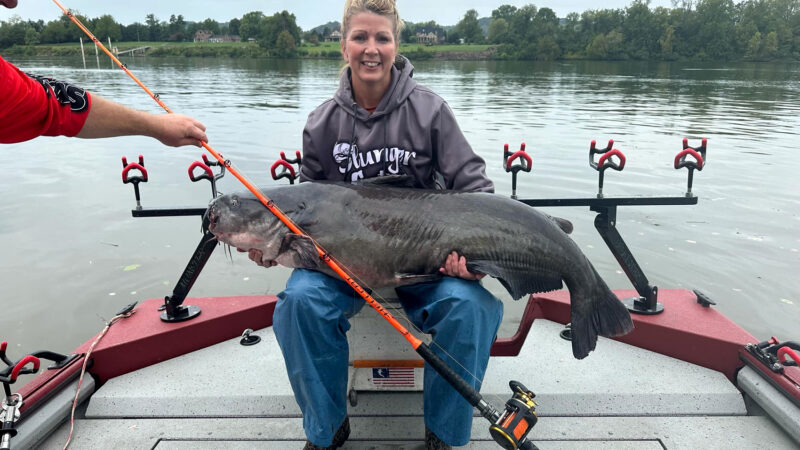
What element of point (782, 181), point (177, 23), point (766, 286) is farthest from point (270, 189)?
point (177, 23)

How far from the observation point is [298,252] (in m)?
2.67

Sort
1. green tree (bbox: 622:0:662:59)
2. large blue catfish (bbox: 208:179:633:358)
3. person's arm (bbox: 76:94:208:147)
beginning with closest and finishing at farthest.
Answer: person's arm (bbox: 76:94:208:147) < large blue catfish (bbox: 208:179:633:358) < green tree (bbox: 622:0:662:59)

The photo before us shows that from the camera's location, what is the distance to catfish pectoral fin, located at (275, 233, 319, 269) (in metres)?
2.62

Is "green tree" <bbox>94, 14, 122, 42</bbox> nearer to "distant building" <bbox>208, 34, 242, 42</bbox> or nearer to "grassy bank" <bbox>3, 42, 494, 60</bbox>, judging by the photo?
"grassy bank" <bbox>3, 42, 494, 60</bbox>

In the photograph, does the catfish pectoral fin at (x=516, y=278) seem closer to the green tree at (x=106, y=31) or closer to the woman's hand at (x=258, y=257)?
the woman's hand at (x=258, y=257)

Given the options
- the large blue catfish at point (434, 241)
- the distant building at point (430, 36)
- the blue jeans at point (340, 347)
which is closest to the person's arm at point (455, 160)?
the large blue catfish at point (434, 241)

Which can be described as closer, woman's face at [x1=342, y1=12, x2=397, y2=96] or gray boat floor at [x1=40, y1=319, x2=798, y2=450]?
gray boat floor at [x1=40, y1=319, x2=798, y2=450]

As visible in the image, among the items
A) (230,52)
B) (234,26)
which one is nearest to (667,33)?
(230,52)

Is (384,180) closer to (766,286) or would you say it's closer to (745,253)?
(766,286)

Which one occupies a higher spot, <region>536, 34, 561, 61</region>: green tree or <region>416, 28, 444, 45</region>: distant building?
<region>416, 28, 444, 45</region>: distant building

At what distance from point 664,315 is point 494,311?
160 cm

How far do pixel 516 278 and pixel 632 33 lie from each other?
310 feet

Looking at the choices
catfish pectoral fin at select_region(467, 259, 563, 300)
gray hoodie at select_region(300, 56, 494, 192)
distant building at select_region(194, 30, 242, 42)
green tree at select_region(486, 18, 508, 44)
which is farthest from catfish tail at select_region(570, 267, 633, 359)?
distant building at select_region(194, 30, 242, 42)

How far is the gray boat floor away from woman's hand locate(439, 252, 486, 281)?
87 cm
